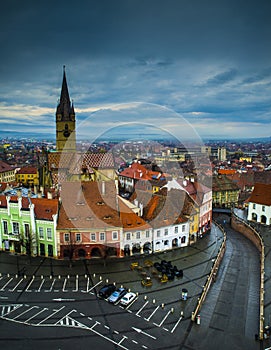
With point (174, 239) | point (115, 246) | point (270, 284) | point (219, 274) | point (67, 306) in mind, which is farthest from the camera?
point (174, 239)

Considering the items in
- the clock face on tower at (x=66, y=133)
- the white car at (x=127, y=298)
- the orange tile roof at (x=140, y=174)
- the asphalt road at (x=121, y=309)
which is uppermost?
the clock face on tower at (x=66, y=133)

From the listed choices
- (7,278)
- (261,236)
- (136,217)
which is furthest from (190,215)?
(7,278)

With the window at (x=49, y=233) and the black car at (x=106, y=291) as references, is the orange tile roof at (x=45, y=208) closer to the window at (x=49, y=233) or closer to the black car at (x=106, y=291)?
the window at (x=49, y=233)

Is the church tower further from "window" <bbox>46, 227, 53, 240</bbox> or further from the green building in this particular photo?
"window" <bbox>46, 227, 53, 240</bbox>

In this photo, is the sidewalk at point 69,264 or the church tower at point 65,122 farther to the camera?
the church tower at point 65,122

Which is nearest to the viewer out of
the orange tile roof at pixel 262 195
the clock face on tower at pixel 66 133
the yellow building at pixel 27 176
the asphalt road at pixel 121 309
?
the asphalt road at pixel 121 309

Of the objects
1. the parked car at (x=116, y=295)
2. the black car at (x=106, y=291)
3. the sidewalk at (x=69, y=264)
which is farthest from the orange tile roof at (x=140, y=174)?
the parked car at (x=116, y=295)

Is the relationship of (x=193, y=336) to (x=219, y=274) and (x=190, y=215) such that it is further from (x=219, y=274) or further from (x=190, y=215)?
(x=190, y=215)

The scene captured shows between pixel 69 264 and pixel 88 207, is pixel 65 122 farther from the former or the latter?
pixel 69 264
